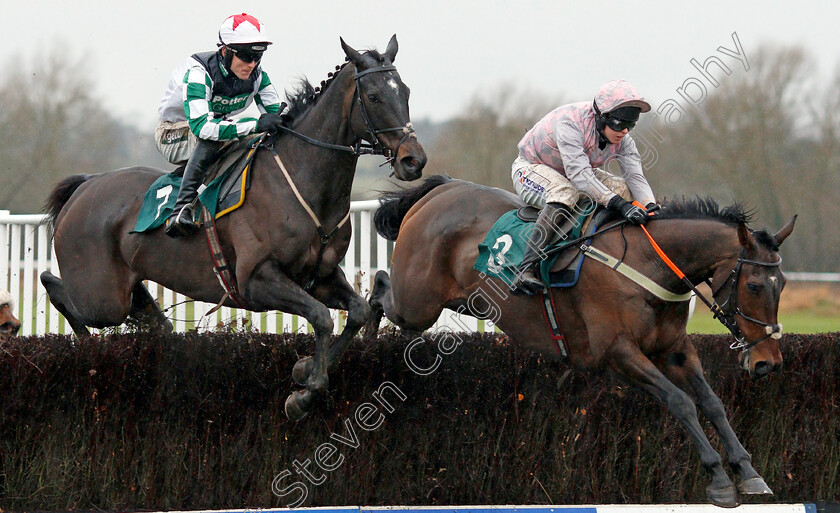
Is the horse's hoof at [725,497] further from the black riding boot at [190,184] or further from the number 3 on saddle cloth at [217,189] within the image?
the black riding boot at [190,184]

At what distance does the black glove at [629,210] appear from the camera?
4.52 metres

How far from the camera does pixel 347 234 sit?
4.74 metres

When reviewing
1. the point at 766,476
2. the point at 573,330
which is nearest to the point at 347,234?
the point at 573,330

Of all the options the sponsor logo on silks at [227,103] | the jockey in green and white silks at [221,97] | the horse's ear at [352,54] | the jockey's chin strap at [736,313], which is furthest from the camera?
the sponsor logo on silks at [227,103]

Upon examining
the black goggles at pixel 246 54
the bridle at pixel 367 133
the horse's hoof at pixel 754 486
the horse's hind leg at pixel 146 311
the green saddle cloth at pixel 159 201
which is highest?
the black goggles at pixel 246 54

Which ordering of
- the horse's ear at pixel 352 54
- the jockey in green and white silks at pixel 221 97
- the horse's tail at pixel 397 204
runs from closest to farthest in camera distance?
the horse's ear at pixel 352 54 → the jockey in green and white silks at pixel 221 97 → the horse's tail at pixel 397 204

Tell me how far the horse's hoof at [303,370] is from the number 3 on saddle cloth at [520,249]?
1.16 metres

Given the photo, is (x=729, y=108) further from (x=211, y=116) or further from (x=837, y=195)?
(x=211, y=116)

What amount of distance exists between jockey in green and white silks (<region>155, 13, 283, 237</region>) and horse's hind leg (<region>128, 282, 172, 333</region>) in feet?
2.77

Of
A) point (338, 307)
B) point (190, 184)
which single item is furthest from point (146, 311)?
point (338, 307)

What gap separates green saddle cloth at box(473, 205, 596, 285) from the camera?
15.5ft

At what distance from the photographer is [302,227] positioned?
14.8ft

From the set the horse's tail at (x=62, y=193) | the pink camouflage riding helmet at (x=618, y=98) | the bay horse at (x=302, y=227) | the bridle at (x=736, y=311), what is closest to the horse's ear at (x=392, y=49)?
the bay horse at (x=302, y=227)

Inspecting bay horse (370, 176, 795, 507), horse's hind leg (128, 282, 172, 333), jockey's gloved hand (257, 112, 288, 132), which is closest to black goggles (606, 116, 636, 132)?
bay horse (370, 176, 795, 507)
